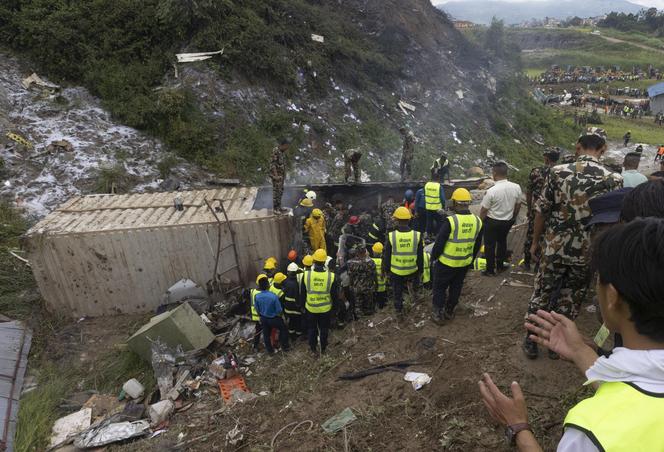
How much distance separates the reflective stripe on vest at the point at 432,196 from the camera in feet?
23.3

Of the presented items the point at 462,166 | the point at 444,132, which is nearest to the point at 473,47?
the point at 444,132

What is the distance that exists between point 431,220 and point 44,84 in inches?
461

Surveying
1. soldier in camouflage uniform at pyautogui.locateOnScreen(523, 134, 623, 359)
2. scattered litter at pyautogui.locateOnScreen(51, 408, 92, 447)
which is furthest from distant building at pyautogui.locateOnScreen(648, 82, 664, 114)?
scattered litter at pyautogui.locateOnScreen(51, 408, 92, 447)

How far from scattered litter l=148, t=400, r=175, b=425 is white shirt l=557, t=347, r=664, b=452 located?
5.05m

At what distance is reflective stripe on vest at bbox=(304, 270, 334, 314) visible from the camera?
5.27 m

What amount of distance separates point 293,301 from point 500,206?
10.5 ft

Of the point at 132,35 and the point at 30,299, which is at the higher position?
the point at 132,35

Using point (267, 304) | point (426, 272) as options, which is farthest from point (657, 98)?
point (267, 304)

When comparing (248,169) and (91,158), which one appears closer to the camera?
(91,158)

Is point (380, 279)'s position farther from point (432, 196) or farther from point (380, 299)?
point (432, 196)

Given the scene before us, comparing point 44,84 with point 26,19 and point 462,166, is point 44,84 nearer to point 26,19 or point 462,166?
point 26,19

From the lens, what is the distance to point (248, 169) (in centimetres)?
1163

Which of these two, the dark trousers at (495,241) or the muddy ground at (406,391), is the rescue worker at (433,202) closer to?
the dark trousers at (495,241)

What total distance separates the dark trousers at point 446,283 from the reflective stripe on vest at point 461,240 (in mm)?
102
